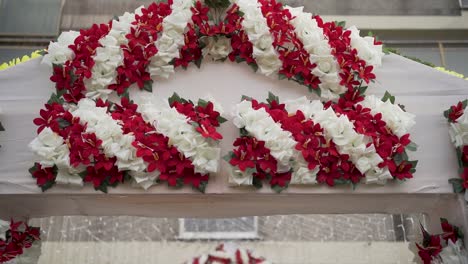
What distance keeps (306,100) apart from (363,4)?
421 centimetres

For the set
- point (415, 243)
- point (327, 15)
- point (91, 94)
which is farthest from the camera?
point (327, 15)

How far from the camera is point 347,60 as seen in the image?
7.51 feet

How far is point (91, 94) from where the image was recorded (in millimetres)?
2275

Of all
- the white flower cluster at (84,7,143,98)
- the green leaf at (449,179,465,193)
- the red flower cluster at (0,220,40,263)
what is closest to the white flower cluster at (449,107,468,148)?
the green leaf at (449,179,465,193)

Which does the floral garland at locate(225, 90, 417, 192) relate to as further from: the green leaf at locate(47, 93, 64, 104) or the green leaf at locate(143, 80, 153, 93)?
the green leaf at locate(47, 93, 64, 104)

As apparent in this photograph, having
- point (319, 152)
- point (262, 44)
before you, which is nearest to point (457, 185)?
point (319, 152)

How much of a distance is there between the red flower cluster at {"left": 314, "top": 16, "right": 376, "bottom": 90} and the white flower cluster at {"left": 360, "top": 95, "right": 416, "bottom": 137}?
0.39 feet

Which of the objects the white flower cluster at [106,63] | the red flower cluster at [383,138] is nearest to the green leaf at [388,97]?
the red flower cluster at [383,138]

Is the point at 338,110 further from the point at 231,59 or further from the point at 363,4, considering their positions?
the point at 363,4

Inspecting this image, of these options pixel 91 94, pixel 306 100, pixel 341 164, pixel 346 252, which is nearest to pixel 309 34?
pixel 306 100

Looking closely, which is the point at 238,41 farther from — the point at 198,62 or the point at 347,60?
the point at 347,60

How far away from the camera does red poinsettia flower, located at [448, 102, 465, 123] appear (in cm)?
223

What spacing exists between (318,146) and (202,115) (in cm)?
50

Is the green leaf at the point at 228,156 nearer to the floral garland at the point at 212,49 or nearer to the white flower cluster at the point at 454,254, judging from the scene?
the floral garland at the point at 212,49
